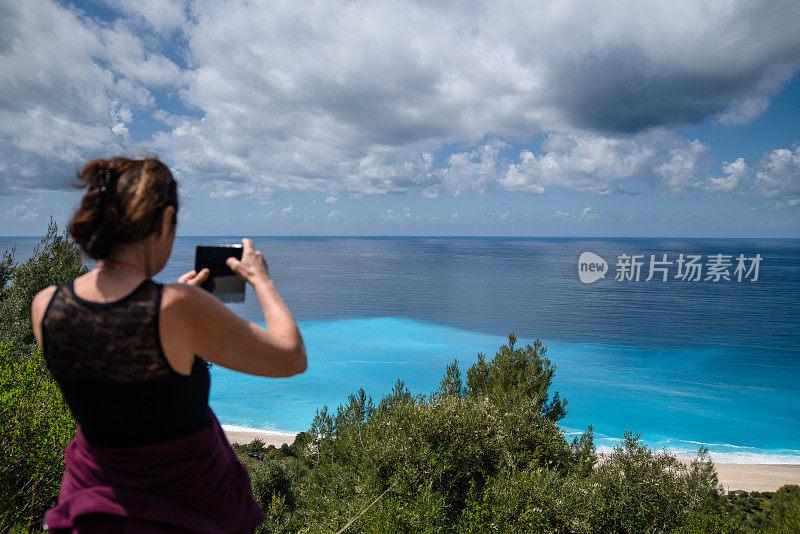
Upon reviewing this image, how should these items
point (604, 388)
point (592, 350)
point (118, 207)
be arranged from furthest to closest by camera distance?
1. point (592, 350)
2. point (604, 388)
3. point (118, 207)

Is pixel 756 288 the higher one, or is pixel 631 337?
pixel 756 288

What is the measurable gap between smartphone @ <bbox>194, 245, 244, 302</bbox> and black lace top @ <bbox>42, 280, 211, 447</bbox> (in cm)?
41

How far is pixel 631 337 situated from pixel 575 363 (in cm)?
1846

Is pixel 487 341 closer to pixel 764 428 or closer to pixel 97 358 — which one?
pixel 764 428

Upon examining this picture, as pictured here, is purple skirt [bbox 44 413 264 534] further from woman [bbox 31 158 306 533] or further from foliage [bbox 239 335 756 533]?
foliage [bbox 239 335 756 533]

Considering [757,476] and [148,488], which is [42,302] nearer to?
[148,488]

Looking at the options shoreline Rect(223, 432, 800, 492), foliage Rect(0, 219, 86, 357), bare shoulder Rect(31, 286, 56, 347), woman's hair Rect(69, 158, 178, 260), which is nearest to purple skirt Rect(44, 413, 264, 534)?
bare shoulder Rect(31, 286, 56, 347)

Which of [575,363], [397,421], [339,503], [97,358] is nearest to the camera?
[97,358]

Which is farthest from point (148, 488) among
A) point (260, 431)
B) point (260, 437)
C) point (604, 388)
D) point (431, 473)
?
point (604, 388)

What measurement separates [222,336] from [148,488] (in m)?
0.58

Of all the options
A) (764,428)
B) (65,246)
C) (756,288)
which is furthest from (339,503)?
(756,288)

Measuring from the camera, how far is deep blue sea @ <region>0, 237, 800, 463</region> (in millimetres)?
51938

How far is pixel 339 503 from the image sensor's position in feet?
43.0

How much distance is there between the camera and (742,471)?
123 feet
